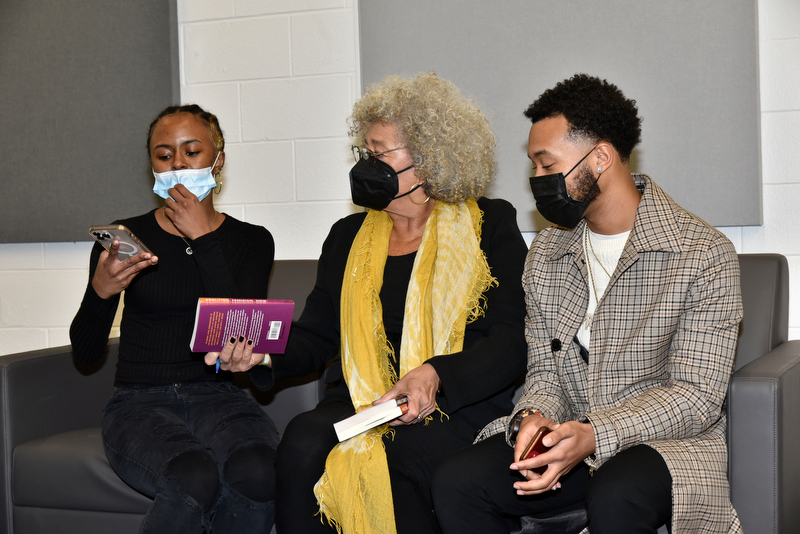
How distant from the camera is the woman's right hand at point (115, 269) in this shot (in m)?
1.98

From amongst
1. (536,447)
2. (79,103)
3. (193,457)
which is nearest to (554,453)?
(536,447)

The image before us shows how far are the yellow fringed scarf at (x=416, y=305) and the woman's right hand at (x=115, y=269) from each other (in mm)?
558

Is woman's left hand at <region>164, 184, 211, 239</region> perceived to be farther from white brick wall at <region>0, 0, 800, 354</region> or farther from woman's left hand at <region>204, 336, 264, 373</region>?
white brick wall at <region>0, 0, 800, 354</region>

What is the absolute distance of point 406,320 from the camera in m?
1.96

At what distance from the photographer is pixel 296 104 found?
9.61ft

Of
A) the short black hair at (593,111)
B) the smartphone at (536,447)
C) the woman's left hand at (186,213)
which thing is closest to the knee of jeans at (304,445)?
the smartphone at (536,447)

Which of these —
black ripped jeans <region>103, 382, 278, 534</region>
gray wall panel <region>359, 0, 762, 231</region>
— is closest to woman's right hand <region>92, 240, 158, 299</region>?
black ripped jeans <region>103, 382, 278, 534</region>

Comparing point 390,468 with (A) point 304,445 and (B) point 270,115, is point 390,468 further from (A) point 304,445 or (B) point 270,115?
(B) point 270,115

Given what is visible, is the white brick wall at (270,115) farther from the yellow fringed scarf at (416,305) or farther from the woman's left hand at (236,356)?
the woman's left hand at (236,356)

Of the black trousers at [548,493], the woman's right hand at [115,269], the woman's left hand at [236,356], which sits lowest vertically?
the black trousers at [548,493]

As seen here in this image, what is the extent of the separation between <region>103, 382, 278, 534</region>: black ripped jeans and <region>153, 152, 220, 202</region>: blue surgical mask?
571 mm

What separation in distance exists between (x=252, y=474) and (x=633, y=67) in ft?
5.93

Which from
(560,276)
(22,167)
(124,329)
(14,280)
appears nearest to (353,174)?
(560,276)

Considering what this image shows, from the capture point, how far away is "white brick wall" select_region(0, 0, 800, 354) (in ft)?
9.46
